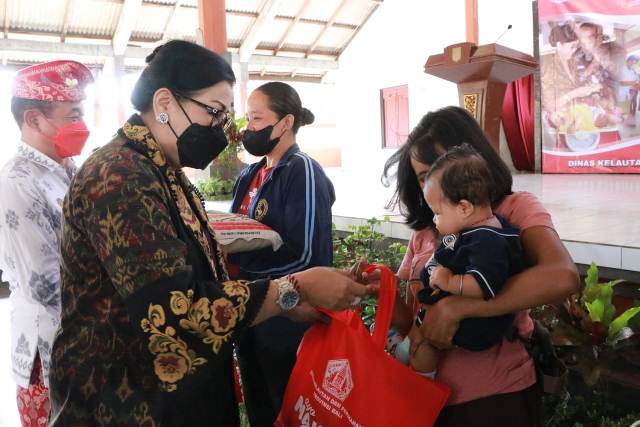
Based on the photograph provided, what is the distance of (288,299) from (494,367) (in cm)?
47

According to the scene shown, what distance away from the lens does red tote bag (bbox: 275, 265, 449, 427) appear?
1084mm

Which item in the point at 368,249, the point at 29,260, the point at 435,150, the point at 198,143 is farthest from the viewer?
the point at 368,249

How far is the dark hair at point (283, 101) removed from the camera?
2.10 m

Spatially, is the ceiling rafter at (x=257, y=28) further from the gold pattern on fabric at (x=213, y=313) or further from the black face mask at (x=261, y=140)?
the gold pattern on fabric at (x=213, y=313)

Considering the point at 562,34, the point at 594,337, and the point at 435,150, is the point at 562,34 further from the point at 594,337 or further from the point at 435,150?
the point at 435,150

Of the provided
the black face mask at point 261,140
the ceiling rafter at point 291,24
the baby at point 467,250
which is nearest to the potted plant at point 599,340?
the baby at point 467,250

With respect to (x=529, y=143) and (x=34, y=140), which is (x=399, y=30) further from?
(x=34, y=140)

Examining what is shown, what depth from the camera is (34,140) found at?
171 cm

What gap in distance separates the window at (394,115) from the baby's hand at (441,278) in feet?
33.5

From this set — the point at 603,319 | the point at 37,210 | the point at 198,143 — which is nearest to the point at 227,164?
the point at 37,210

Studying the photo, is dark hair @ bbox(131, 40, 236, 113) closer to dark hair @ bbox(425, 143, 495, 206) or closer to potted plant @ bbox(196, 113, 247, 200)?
dark hair @ bbox(425, 143, 495, 206)

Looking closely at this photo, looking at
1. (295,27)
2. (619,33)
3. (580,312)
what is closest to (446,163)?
(580,312)

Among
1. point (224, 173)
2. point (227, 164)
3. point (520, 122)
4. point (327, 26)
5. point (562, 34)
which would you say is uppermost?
point (327, 26)

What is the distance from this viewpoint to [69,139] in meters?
1.73
